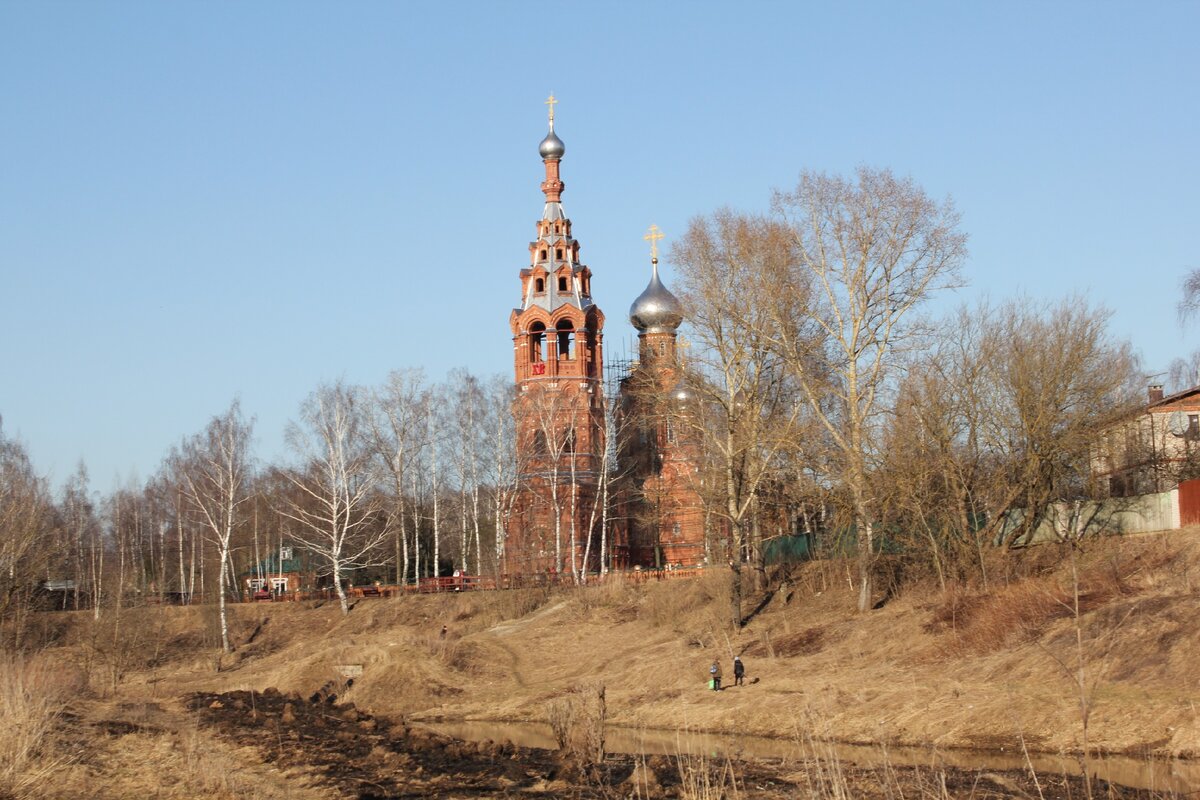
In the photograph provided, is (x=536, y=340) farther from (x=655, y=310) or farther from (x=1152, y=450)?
(x=1152, y=450)

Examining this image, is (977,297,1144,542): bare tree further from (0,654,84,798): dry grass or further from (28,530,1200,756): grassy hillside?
(0,654,84,798): dry grass

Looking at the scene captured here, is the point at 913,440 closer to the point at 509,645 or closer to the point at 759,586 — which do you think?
the point at 759,586

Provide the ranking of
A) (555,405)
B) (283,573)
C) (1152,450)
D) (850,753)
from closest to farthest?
(850,753), (1152,450), (555,405), (283,573)

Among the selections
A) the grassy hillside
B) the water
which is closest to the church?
the grassy hillside

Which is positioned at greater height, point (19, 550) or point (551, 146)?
point (551, 146)

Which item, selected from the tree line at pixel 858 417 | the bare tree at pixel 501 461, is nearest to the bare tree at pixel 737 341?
the tree line at pixel 858 417

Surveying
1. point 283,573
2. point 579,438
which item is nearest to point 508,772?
point 579,438

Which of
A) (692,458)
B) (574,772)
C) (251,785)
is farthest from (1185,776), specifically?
(692,458)

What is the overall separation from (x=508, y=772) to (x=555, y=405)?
106ft

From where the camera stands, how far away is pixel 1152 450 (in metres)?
35.2

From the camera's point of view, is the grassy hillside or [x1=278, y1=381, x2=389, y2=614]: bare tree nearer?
the grassy hillside

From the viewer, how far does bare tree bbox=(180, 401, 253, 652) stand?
41.8m

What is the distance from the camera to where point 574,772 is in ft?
58.4

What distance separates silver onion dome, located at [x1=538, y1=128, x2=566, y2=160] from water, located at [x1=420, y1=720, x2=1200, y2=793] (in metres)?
35.0
